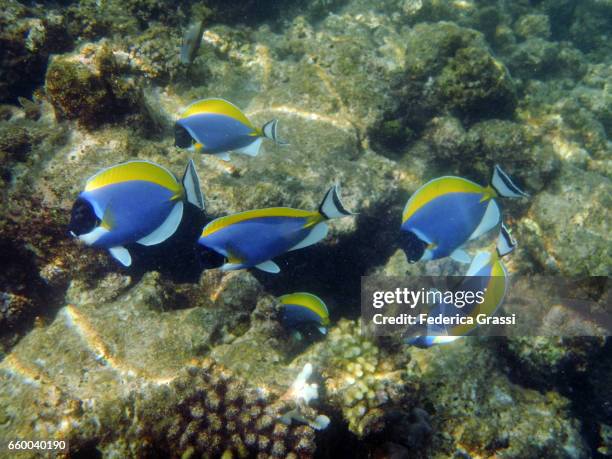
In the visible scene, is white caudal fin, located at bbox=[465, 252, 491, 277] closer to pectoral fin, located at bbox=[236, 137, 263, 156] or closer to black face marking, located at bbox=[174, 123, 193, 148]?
pectoral fin, located at bbox=[236, 137, 263, 156]

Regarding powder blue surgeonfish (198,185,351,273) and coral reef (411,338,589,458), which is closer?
powder blue surgeonfish (198,185,351,273)

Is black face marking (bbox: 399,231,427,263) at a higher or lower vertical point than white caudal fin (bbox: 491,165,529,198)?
lower

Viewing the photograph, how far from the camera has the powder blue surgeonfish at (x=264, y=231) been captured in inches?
89.1

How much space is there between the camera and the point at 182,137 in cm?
294

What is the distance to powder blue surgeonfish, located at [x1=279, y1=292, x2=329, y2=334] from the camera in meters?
3.73

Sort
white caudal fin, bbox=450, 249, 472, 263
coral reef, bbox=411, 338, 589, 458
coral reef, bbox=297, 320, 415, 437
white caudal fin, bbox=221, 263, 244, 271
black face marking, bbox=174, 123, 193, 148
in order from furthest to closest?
coral reef, bbox=411, 338, 589, 458 → coral reef, bbox=297, 320, 415, 437 → black face marking, bbox=174, 123, 193, 148 → white caudal fin, bbox=450, 249, 472, 263 → white caudal fin, bbox=221, 263, 244, 271

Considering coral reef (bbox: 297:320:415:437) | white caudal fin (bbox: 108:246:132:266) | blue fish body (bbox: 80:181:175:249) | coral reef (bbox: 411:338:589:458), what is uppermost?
blue fish body (bbox: 80:181:175:249)

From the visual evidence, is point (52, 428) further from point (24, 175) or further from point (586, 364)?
point (586, 364)

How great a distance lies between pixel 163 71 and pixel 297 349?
4489mm

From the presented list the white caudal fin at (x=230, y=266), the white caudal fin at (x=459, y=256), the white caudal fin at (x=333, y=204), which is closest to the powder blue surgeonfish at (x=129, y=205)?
the white caudal fin at (x=230, y=266)

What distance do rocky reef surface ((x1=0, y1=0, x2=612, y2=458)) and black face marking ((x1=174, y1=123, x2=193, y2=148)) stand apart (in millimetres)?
1117

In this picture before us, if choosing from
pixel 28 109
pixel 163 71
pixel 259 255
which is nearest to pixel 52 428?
pixel 259 255

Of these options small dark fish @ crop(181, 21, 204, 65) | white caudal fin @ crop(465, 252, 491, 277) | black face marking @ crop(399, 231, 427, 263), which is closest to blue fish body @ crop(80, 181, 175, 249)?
black face marking @ crop(399, 231, 427, 263)

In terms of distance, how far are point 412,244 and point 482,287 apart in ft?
2.00
